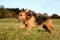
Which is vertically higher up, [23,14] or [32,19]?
[23,14]

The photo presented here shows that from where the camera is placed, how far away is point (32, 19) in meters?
11.1

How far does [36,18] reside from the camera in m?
11.5

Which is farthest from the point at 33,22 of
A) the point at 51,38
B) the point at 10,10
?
the point at 10,10

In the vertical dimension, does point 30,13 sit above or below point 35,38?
above

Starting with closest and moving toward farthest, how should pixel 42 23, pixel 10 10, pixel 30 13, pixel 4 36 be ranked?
pixel 4 36 < pixel 30 13 < pixel 42 23 < pixel 10 10

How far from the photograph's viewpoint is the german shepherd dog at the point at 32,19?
10727 millimetres

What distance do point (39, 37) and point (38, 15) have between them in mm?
3244

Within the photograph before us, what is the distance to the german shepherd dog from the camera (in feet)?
35.2

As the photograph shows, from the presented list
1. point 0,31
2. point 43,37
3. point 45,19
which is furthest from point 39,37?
point 45,19

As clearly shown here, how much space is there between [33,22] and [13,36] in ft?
11.7

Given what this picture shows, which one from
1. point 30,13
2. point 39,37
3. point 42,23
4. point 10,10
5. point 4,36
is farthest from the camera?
point 10,10

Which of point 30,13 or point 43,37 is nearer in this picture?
point 43,37

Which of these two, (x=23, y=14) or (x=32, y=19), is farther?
(x=32, y=19)

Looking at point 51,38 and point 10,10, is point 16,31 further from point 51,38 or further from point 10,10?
point 10,10
